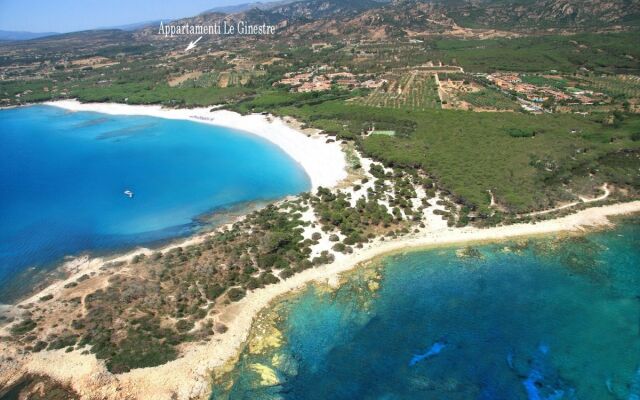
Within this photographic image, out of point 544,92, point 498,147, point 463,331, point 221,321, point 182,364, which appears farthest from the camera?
point 544,92

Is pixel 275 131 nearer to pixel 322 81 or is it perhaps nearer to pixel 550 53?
pixel 322 81

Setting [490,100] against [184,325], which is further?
[490,100]

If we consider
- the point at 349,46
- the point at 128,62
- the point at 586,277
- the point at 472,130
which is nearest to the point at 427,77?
the point at 472,130

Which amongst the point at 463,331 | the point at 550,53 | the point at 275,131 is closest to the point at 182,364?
the point at 463,331

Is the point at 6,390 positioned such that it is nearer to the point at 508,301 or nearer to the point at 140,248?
the point at 140,248

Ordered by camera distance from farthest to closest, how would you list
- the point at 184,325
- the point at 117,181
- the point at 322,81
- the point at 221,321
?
1. the point at 322,81
2. the point at 117,181
3. the point at 221,321
4. the point at 184,325
